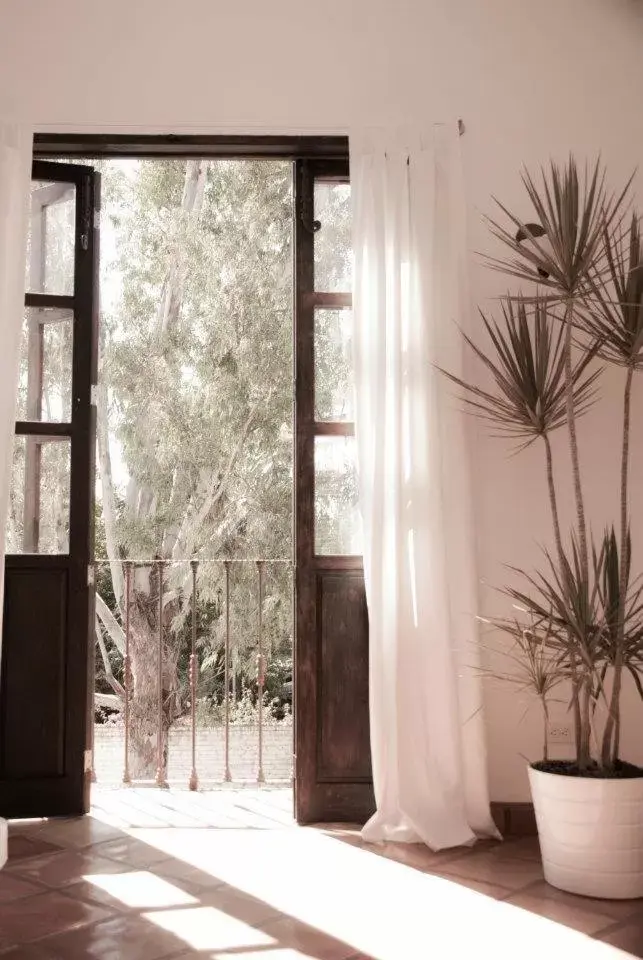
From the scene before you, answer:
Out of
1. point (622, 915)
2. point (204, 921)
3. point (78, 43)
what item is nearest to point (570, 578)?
point (622, 915)

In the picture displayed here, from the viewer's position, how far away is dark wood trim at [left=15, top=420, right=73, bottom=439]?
3.68 metres

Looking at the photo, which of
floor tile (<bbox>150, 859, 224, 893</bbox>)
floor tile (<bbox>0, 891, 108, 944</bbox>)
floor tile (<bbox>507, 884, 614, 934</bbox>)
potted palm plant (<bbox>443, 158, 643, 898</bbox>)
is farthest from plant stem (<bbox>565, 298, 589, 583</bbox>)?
floor tile (<bbox>0, 891, 108, 944</bbox>)

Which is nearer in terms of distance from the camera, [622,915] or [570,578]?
[622,915]

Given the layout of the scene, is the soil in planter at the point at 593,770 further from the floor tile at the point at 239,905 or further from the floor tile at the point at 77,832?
the floor tile at the point at 77,832

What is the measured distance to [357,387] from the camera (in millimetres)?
3504

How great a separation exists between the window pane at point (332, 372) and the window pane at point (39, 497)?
3.47 feet

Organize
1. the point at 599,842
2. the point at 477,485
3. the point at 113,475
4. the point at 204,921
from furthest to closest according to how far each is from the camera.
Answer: the point at 113,475 → the point at 477,485 → the point at 599,842 → the point at 204,921

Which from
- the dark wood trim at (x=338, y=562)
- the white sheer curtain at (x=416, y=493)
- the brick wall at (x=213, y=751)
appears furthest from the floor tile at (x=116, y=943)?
the brick wall at (x=213, y=751)

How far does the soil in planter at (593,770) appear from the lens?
9.52ft

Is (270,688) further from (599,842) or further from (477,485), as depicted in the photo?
(599,842)

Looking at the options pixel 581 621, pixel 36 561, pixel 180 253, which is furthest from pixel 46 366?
pixel 180 253

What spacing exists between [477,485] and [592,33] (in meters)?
1.91

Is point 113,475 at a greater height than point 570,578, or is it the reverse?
point 113,475

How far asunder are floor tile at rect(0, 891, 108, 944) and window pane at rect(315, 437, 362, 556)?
61.2 inches
